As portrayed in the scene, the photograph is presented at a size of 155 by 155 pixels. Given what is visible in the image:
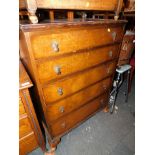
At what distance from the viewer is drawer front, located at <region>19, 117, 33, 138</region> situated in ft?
3.54

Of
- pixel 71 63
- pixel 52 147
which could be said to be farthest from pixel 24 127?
pixel 71 63

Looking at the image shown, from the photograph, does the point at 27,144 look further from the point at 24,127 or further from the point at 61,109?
the point at 61,109

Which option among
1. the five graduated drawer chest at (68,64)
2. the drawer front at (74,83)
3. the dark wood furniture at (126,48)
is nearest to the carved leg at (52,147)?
the five graduated drawer chest at (68,64)

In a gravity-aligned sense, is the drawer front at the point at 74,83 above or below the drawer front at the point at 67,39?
below

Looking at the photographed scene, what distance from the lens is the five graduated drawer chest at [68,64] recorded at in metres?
0.86

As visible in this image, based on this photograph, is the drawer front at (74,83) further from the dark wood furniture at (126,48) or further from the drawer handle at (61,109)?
the dark wood furniture at (126,48)

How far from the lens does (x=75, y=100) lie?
1347mm

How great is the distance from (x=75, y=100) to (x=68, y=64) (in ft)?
1.50

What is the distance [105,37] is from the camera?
1.22 meters
